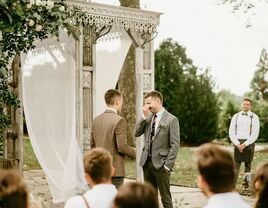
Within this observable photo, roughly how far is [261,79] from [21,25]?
28.6 meters

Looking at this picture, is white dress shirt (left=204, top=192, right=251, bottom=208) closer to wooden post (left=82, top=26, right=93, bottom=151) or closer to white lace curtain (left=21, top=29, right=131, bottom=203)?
white lace curtain (left=21, top=29, right=131, bottom=203)

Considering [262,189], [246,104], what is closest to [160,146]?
[246,104]

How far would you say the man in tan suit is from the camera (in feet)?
20.8

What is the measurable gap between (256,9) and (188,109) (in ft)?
18.1

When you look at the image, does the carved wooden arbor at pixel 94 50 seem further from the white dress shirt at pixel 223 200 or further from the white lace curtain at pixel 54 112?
the white dress shirt at pixel 223 200

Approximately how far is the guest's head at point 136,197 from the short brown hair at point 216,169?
36cm

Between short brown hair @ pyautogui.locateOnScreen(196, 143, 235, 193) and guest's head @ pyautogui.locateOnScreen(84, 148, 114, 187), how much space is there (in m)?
0.74

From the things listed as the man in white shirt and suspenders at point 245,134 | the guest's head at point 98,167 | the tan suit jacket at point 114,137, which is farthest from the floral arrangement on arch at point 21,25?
the guest's head at point 98,167

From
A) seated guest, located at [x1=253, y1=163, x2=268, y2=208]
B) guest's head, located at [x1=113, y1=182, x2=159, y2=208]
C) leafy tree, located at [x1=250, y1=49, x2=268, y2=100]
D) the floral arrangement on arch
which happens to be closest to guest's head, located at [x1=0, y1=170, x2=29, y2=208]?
guest's head, located at [x1=113, y1=182, x2=159, y2=208]

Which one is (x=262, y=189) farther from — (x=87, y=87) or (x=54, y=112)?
(x=87, y=87)

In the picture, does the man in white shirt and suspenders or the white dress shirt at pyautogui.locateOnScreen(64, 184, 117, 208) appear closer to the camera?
the white dress shirt at pyautogui.locateOnScreen(64, 184, 117, 208)

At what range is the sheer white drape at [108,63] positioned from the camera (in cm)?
918

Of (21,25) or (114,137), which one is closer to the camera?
(114,137)

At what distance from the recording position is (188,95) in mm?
21719
